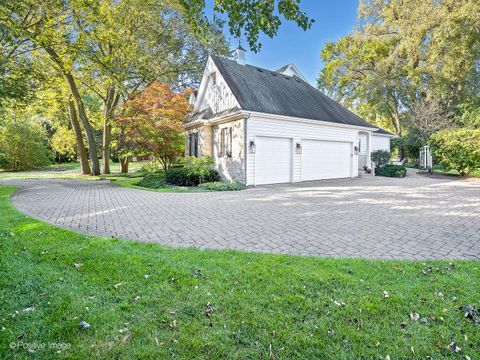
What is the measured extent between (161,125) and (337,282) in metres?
13.1

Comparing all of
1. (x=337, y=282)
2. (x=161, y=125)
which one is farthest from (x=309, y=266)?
(x=161, y=125)

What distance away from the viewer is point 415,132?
74.0 feet

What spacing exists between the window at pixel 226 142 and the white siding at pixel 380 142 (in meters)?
15.4

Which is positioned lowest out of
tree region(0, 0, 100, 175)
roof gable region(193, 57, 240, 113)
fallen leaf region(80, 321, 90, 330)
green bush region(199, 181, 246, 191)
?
fallen leaf region(80, 321, 90, 330)

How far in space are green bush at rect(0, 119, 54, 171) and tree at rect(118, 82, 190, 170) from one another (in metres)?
14.5

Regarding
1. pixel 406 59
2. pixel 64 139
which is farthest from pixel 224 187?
pixel 406 59

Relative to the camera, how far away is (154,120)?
14258 millimetres

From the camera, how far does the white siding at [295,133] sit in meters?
11.9

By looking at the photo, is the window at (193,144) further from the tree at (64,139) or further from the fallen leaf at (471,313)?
the fallen leaf at (471,313)

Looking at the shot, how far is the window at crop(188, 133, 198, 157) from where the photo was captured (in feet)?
51.0

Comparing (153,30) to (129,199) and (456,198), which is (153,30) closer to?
(129,199)

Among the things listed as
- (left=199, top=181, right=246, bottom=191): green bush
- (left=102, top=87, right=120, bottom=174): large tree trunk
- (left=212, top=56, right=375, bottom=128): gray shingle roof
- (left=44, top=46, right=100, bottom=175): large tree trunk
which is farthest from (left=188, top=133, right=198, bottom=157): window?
(left=44, top=46, right=100, bottom=175): large tree trunk

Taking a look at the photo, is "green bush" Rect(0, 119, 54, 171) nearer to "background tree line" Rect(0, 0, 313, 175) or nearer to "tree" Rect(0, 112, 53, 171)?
"tree" Rect(0, 112, 53, 171)

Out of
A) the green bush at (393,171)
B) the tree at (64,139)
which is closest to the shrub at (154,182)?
the green bush at (393,171)
